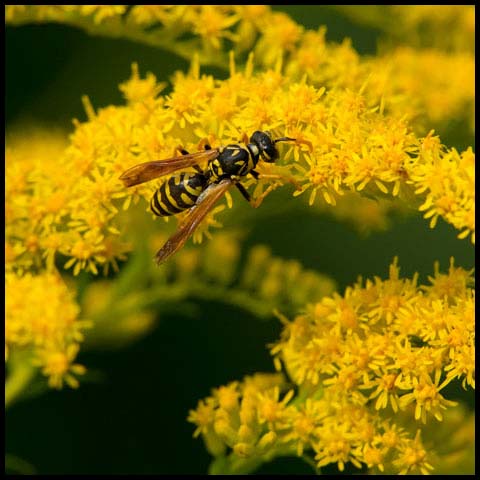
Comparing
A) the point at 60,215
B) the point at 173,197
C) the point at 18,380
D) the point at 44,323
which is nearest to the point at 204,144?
the point at 173,197

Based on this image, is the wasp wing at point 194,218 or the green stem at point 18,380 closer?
the wasp wing at point 194,218

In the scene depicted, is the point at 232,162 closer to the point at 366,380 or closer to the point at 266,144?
the point at 266,144

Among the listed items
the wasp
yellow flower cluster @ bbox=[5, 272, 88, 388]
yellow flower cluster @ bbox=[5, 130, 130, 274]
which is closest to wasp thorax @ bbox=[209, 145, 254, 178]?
the wasp

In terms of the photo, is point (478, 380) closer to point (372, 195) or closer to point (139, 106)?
point (372, 195)

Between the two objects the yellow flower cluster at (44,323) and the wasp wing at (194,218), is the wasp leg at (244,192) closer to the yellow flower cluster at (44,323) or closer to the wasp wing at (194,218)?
the wasp wing at (194,218)

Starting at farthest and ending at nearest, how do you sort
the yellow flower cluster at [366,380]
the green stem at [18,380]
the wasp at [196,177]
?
the green stem at [18,380]
the wasp at [196,177]
the yellow flower cluster at [366,380]

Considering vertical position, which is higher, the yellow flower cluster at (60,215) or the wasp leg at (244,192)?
the wasp leg at (244,192)

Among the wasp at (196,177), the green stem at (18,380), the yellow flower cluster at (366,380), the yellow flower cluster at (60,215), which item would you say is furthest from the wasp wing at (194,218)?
the green stem at (18,380)
